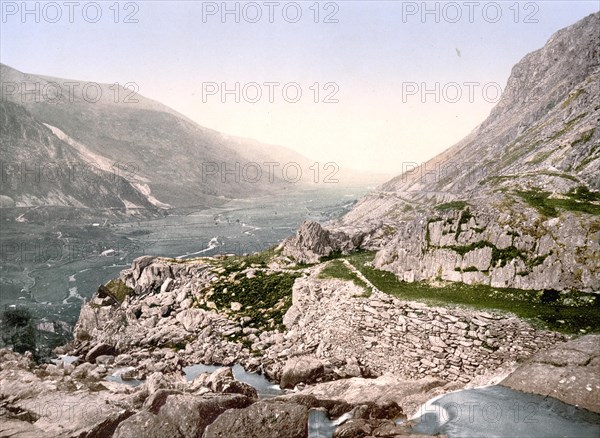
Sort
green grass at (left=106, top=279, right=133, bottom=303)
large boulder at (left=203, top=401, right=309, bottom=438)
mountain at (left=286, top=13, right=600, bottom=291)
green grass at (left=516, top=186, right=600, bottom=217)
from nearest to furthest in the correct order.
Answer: large boulder at (left=203, top=401, right=309, bottom=438)
mountain at (left=286, top=13, right=600, bottom=291)
green grass at (left=516, top=186, right=600, bottom=217)
green grass at (left=106, top=279, right=133, bottom=303)

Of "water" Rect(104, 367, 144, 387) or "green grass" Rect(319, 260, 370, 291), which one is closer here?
"water" Rect(104, 367, 144, 387)

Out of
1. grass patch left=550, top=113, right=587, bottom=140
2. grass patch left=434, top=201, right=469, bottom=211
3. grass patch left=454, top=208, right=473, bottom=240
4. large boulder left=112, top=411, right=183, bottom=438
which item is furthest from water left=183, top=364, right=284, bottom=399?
grass patch left=550, top=113, right=587, bottom=140

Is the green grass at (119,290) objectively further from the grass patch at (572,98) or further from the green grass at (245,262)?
the grass patch at (572,98)

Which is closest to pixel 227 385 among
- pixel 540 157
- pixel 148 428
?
pixel 148 428

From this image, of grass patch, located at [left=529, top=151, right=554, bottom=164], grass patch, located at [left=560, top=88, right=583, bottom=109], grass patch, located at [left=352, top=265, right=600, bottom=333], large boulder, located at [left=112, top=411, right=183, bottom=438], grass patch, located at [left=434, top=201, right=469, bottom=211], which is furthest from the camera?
grass patch, located at [left=560, top=88, right=583, bottom=109]

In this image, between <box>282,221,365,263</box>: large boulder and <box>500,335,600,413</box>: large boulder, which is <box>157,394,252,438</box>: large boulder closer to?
<box>500,335,600,413</box>: large boulder

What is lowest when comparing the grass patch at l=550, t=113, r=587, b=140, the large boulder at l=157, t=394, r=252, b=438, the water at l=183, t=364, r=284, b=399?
the water at l=183, t=364, r=284, b=399

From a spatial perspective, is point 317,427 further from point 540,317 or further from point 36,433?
point 36,433
